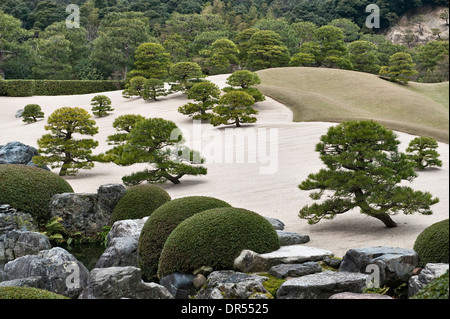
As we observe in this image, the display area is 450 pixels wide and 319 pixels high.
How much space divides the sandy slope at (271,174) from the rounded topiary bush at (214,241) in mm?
1468

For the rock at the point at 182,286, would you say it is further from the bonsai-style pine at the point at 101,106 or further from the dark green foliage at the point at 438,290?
the bonsai-style pine at the point at 101,106

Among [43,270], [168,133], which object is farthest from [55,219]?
[168,133]

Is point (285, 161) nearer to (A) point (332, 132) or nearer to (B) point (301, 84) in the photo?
(A) point (332, 132)

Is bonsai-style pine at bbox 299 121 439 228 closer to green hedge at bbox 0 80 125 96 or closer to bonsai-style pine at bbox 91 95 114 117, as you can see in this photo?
bonsai-style pine at bbox 91 95 114 117

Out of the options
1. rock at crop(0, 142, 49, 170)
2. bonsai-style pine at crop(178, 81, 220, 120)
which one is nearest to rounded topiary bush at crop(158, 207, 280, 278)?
rock at crop(0, 142, 49, 170)

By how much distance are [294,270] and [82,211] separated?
524 centimetres

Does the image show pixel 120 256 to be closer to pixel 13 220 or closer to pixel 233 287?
pixel 233 287

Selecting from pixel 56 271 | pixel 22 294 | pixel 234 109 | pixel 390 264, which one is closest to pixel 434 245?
pixel 390 264

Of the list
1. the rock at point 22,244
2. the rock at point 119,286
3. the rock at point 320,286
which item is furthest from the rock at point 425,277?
the rock at point 22,244

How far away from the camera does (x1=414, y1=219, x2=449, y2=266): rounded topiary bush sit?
4.79 meters

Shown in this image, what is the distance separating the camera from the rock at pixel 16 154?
498 inches

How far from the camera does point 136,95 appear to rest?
28.3 metres

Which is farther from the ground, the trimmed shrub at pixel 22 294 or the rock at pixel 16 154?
the trimmed shrub at pixel 22 294

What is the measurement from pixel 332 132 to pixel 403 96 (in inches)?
832
